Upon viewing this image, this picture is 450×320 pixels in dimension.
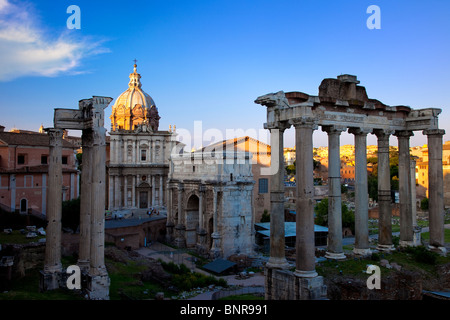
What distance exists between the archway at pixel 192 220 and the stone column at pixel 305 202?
24.1 m

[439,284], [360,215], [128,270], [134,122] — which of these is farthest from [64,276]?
[134,122]

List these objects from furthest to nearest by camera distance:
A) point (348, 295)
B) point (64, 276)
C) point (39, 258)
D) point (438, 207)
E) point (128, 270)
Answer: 1. point (128, 270)
2. point (39, 258)
3. point (438, 207)
4. point (64, 276)
5. point (348, 295)

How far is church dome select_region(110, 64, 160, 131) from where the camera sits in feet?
151

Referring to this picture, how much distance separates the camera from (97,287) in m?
14.1

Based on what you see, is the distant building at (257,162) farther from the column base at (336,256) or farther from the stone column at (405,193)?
the column base at (336,256)

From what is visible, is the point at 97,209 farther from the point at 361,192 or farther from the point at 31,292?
the point at 361,192

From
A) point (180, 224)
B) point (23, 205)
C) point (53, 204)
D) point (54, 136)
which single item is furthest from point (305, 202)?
point (23, 205)

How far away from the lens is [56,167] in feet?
49.8

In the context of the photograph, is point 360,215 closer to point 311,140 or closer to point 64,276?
point 311,140

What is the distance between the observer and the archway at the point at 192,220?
35.4 m

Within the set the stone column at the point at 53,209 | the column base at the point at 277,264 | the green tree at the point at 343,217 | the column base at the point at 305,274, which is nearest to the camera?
the column base at the point at 305,274

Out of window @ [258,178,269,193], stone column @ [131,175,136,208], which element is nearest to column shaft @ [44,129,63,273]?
stone column @ [131,175,136,208]

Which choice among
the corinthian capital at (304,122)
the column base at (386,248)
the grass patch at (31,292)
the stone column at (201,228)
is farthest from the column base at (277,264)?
the stone column at (201,228)

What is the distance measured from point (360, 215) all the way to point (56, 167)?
39.9 ft
